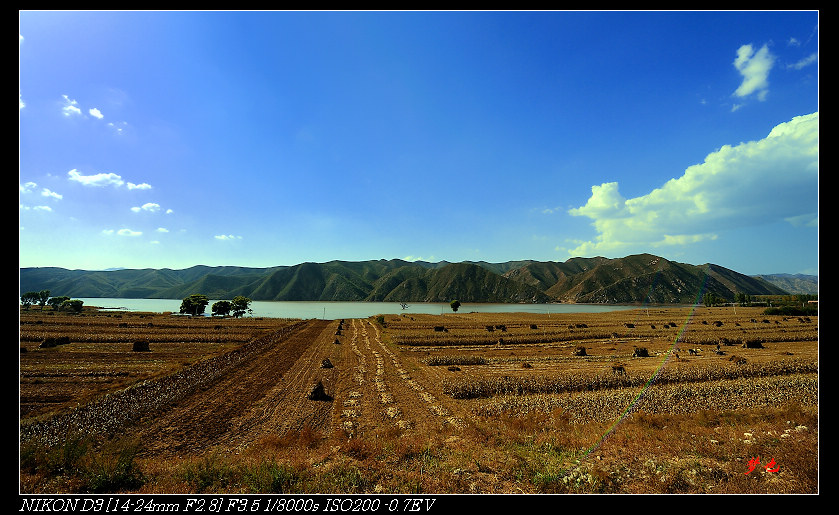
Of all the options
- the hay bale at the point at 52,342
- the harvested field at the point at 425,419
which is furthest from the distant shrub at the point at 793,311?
the hay bale at the point at 52,342

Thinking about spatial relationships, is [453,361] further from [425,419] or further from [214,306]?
[214,306]

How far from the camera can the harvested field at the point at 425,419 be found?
861 cm

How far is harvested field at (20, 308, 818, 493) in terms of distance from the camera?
861 centimetres

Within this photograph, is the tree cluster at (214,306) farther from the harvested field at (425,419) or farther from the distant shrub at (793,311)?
the distant shrub at (793,311)

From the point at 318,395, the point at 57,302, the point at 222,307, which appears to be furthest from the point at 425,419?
the point at 57,302

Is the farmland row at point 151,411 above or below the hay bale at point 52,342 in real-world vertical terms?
above

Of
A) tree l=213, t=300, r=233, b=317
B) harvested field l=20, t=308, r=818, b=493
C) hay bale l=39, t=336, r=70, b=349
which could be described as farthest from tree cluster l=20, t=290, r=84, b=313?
harvested field l=20, t=308, r=818, b=493

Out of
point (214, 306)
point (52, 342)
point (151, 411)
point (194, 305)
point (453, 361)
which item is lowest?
point (214, 306)

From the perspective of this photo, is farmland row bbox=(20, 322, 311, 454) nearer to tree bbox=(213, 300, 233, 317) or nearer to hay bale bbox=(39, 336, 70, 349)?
hay bale bbox=(39, 336, 70, 349)

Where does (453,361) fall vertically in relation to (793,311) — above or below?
above

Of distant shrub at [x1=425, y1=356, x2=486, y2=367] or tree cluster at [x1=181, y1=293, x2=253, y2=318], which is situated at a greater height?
distant shrub at [x1=425, y1=356, x2=486, y2=367]

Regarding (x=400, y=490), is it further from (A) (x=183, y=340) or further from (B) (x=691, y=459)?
(A) (x=183, y=340)

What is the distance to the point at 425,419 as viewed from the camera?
1631 cm
